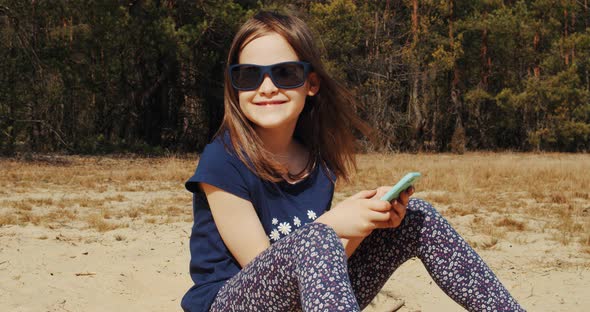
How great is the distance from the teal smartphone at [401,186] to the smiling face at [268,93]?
1.47 ft

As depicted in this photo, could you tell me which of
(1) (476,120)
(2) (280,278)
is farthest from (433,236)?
(1) (476,120)

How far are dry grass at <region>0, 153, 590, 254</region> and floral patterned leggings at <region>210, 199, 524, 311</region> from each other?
10.2ft

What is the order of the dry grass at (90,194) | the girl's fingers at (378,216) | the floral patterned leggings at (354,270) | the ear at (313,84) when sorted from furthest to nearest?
the dry grass at (90,194) < the ear at (313,84) < the girl's fingers at (378,216) < the floral patterned leggings at (354,270)

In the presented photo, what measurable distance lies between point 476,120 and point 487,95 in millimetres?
2217

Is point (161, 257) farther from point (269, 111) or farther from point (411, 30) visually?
point (411, 30)

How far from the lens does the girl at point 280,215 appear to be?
1.77m

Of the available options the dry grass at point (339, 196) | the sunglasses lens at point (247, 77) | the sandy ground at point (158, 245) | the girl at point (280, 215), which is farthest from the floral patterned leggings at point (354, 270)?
the dry grass at point (339, 196)

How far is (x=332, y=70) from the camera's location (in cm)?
1725

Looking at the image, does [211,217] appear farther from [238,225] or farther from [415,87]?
[415,87]

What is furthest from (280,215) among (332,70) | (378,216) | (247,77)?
(332,70)

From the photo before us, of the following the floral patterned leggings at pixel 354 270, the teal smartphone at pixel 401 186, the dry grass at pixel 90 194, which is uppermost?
the teal smartphone at pixel 401 186

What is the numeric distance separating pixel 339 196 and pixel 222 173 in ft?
20.2

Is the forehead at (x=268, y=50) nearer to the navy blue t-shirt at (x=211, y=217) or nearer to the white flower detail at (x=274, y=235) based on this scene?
the navy blue t-shirt at (x=211, y=217)

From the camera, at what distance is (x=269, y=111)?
2.12m
